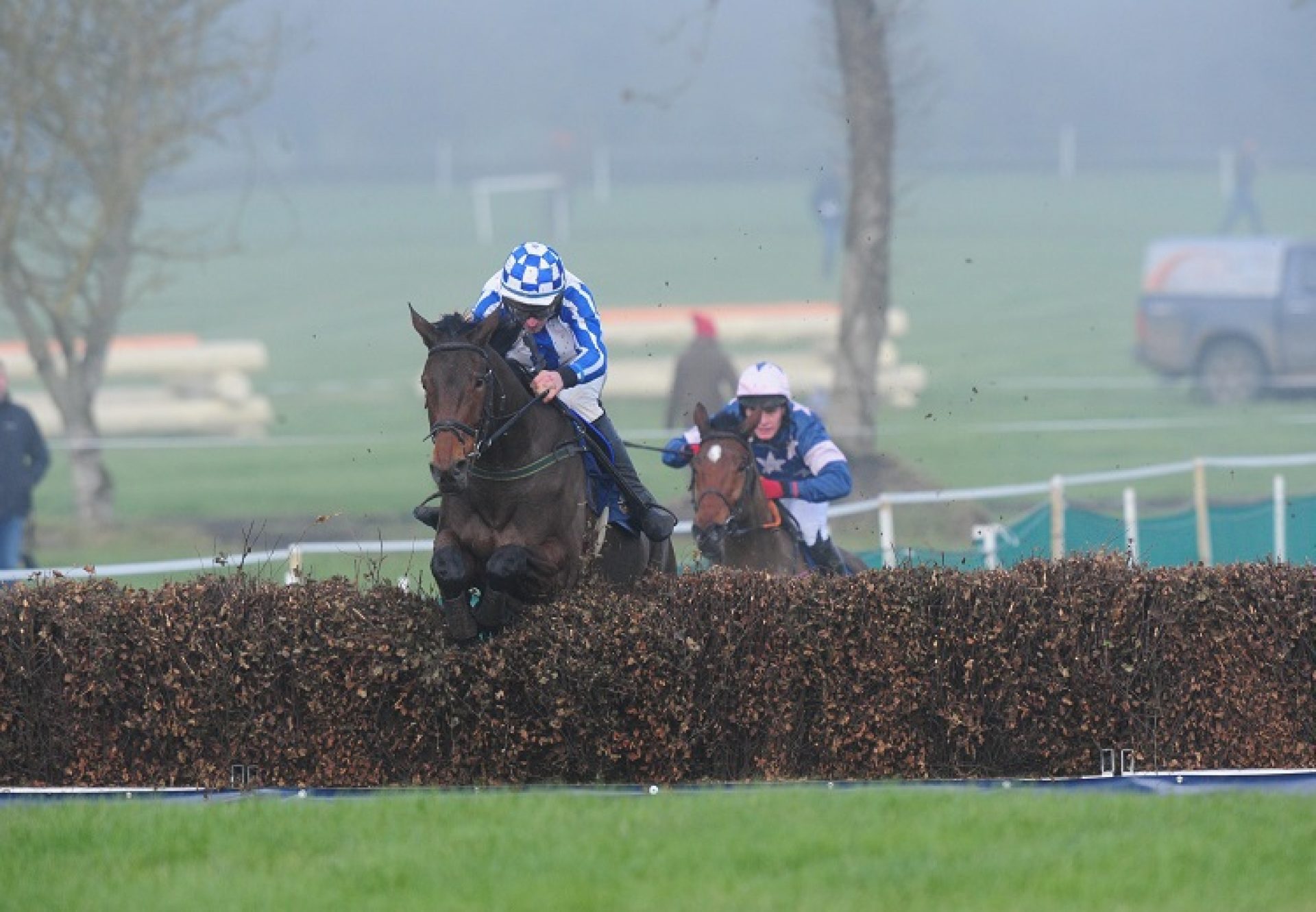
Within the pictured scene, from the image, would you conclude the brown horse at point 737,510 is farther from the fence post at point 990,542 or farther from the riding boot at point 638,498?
the fence post at point 990,542

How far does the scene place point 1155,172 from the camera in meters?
50.5

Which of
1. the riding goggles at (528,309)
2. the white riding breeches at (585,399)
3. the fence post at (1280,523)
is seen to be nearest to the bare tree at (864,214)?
the fence post at (1280,523)

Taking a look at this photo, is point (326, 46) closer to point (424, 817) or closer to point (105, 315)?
point (105, 315)

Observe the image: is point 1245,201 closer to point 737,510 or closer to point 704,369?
point 704,369

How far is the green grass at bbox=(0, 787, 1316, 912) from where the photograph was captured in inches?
209

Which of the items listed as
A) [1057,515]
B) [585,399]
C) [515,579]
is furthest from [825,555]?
[515,579]

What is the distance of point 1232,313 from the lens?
27.3 metres

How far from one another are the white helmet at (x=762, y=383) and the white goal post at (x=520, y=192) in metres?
35.7

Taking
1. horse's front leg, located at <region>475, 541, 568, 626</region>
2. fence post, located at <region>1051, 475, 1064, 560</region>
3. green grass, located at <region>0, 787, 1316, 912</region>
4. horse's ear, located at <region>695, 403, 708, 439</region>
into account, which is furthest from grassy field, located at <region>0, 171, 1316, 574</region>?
green grass, located at <region>0, 787, 1316, 912</region>

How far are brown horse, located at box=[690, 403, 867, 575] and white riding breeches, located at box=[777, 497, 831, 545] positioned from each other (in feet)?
0.60

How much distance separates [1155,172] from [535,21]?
17355 mm

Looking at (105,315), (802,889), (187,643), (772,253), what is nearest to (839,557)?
(187,643)

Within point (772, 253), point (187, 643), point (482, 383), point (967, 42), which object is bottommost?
point (187, 643)

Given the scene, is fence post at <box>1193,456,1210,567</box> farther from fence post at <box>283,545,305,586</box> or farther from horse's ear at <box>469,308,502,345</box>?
horse's ear at <box>469,308,502,345</box>
